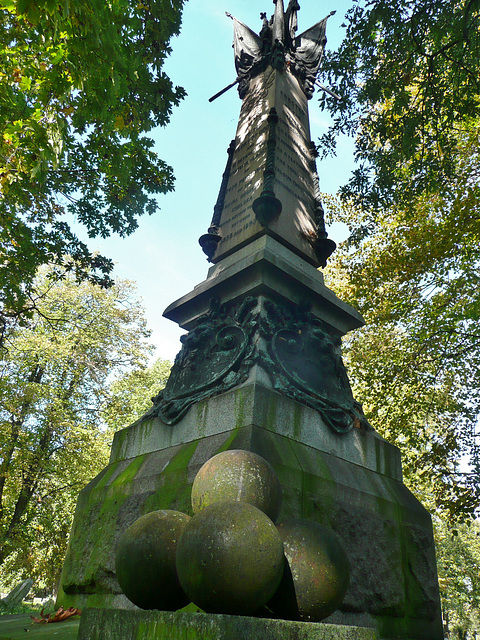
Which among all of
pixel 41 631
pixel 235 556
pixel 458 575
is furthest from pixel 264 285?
pixel 458 575

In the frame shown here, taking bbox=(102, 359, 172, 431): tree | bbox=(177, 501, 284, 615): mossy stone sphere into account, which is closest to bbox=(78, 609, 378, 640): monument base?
bbox=(177, 501, 284, 615): mossy stone sphere

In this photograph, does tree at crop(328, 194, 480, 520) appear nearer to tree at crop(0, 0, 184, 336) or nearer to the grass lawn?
tree at crop(0, 0, 184, 336)

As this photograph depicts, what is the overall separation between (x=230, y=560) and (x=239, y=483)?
582 mm

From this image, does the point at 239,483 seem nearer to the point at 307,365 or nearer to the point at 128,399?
the point at 307,365

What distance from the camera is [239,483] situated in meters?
2.68

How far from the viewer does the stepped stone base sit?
12.8ft

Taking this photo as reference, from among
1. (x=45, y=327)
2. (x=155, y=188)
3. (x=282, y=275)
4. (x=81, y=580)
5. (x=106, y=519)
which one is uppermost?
(x=45, y=327)

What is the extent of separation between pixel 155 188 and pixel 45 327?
11173mm

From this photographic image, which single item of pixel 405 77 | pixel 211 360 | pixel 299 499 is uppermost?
pixel 405 77

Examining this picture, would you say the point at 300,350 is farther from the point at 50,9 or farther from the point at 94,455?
the point at 94,455

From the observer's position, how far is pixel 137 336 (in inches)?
899

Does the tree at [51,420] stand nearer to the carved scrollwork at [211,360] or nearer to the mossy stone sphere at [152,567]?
the carved scrollwork at [211,360]

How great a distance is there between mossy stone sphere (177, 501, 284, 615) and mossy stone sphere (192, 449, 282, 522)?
353 mm

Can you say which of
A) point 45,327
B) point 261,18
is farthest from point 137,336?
point 261,18
